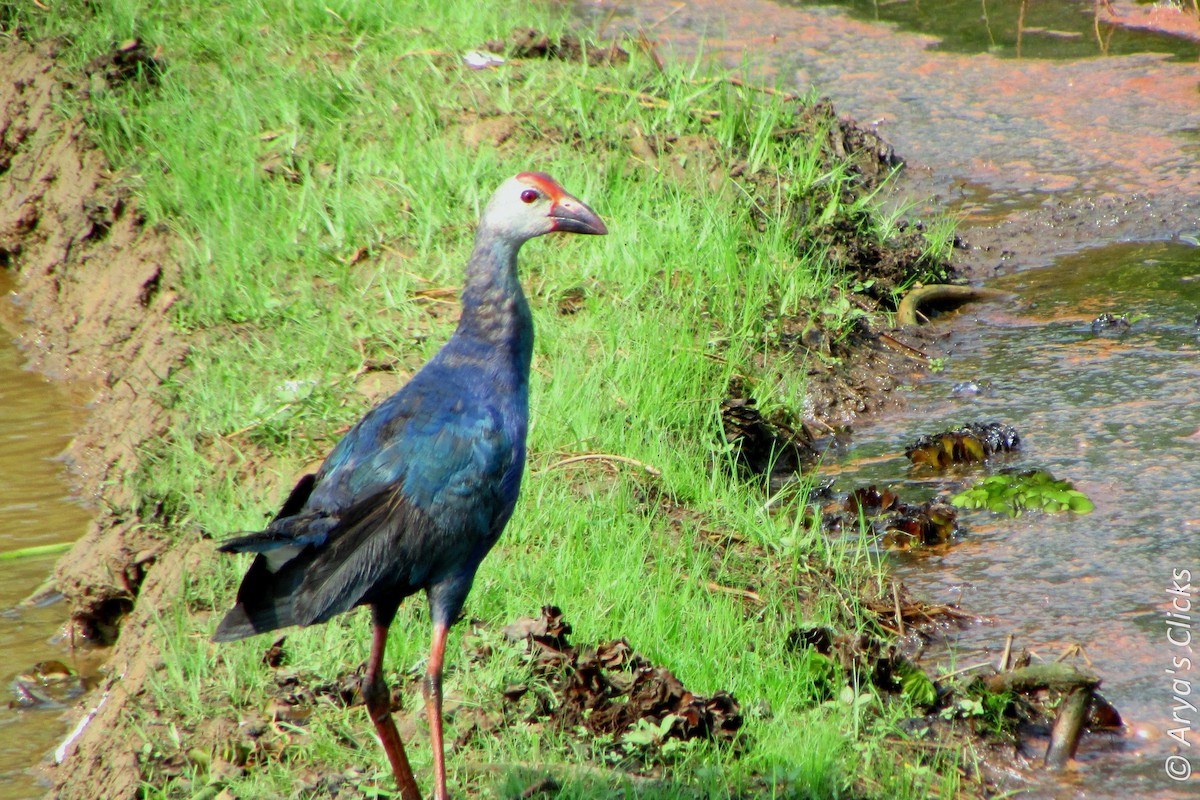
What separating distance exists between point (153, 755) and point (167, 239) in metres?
2.99

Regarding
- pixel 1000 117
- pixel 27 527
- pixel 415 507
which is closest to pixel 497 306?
pixel 415 507

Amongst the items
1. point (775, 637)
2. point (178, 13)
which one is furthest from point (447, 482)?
point (178, 13)

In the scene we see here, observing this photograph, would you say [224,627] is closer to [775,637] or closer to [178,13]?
[775,637]

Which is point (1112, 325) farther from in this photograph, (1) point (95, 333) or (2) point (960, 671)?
(1) point (95, 333)

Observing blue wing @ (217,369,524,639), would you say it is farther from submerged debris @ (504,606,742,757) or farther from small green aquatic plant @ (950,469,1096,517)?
small green aquatic plant @ (950,469,1096,517)

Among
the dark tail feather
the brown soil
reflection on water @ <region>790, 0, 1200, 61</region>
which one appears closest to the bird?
the dark tail feather

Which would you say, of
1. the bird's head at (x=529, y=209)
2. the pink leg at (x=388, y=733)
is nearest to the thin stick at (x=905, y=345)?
the bird's head at (x=529, y=209)

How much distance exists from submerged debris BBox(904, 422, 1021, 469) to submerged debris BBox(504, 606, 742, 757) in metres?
1.73

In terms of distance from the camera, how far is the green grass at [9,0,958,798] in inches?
140

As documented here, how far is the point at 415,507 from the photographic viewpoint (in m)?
3.18

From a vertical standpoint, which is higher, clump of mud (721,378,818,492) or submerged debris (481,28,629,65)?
submerged debris (481,28,629,65)

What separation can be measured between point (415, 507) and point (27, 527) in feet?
8.70

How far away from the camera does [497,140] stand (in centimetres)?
612

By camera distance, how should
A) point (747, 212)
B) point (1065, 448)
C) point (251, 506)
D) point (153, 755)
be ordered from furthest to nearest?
point (747, 212) → point (1065, 448) → point (251, 506) → point (153, 755)
